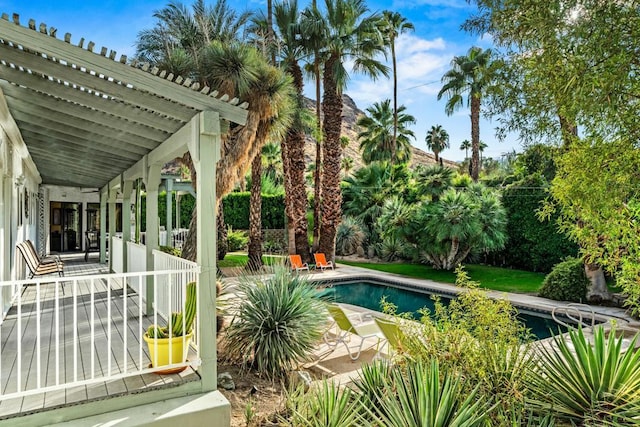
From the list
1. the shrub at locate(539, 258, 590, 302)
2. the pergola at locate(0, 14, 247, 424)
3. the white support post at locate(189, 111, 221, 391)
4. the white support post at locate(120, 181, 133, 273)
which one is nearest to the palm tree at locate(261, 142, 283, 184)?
the white support post at locate(120, 181, 133, 273)

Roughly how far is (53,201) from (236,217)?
1018 cm

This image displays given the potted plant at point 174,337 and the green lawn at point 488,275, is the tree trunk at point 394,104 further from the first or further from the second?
the potted plant at point 174,337

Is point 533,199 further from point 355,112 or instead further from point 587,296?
point 355,112

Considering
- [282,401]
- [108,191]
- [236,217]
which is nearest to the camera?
[282,401]

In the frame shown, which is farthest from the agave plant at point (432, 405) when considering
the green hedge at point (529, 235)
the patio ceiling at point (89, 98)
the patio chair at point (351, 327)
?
the green hedge at point (529, 235)

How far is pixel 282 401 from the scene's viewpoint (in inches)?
195

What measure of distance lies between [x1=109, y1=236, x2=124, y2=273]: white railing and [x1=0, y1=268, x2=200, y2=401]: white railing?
7.84 feet

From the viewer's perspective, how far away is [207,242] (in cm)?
447

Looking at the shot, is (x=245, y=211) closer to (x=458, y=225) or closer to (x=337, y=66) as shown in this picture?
(x=337, y=66)

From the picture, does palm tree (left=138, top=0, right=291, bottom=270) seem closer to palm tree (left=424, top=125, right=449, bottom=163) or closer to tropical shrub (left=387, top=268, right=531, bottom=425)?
tropical shrub (left=387, top=268, right=531, bottom=425)

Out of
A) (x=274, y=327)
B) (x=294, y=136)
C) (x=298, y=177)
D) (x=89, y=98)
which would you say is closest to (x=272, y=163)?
(x=298, y=177)

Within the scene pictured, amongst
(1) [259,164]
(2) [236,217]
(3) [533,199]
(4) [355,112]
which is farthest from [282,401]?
(4) [355,112]

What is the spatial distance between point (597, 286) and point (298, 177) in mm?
11569

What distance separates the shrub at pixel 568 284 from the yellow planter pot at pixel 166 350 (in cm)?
1104
